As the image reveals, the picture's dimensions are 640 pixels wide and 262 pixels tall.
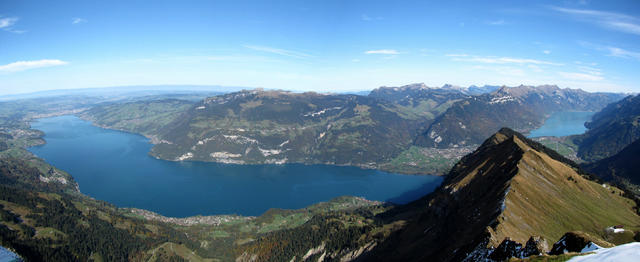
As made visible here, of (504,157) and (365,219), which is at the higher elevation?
(504,157)

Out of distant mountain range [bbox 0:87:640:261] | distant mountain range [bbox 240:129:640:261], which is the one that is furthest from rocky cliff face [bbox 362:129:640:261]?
distant mountain range [bbox 0:87:640:261]

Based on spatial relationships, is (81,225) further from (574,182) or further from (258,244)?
(574,182)

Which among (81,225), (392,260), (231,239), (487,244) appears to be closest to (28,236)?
(81,225)

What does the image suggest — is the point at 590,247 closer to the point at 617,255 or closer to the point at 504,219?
the point at 617,255

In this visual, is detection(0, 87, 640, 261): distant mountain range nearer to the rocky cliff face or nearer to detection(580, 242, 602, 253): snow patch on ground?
detection(580, 242, 602, 253): snow patch on ground

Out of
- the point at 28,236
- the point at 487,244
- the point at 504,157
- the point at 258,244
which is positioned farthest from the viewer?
the point at 258,244

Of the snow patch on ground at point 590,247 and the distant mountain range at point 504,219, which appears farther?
the distant mountain range at point 504,219

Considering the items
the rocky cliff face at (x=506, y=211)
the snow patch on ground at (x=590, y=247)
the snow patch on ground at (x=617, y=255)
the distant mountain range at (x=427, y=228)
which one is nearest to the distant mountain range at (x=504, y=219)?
the rocky cliff face at (x=506, y=211)

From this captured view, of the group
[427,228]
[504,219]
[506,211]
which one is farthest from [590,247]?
[427,228]

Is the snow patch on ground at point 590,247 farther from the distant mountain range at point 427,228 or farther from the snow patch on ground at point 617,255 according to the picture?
the snow patch on ground at point 617,255
